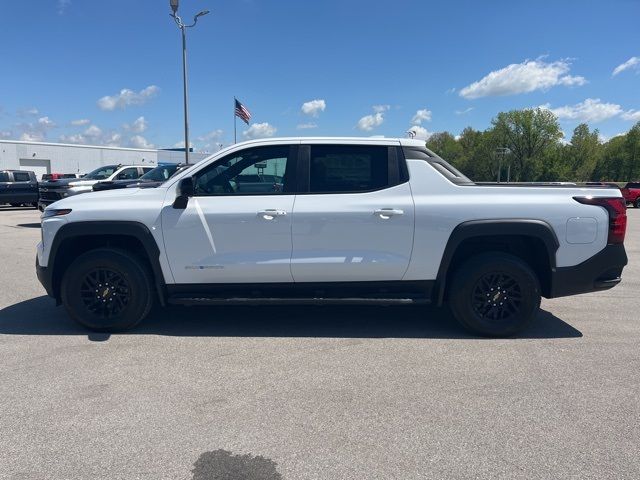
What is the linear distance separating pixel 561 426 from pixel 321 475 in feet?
5.30

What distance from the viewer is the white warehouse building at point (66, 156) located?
166ft

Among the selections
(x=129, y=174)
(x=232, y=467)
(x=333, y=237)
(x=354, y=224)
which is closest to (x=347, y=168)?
(x=354, y=224)

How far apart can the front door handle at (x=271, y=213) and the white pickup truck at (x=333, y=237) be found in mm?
14

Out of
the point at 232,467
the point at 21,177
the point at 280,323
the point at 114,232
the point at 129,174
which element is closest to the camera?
the point at 232,467

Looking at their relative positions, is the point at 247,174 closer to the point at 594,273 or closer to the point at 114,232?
the point at 114,232

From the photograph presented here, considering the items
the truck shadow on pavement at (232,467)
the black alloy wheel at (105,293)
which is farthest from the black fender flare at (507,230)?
the black alloy wheel at (105,293)

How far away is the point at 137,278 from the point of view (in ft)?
14.9

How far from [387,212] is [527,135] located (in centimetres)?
8425

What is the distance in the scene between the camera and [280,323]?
199 inches

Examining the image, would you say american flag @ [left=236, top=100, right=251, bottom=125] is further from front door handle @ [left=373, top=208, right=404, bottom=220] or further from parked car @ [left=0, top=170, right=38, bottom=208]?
front door handle @ [left=373, top=208, right=404, bottom=220]

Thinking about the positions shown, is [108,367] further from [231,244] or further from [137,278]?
[231,244]

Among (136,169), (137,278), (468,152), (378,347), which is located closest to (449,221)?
(378,347)

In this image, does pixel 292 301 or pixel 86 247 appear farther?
pixel 86 247

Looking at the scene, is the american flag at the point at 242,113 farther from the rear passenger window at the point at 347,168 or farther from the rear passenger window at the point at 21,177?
the rear passenger window at the point at 347,168
